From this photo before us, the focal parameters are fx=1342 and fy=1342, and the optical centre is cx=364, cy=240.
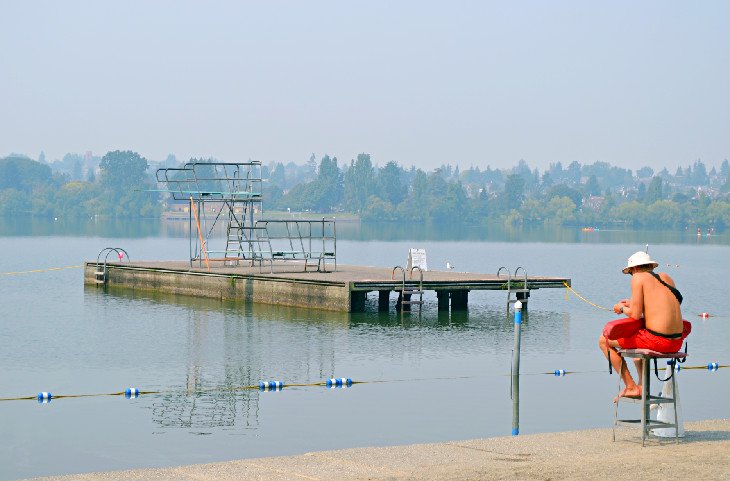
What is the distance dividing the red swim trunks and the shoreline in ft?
3.80

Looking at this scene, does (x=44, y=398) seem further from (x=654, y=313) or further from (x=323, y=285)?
(x=323, y=285)

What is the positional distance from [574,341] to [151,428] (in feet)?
62.6

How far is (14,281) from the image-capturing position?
6806 cm

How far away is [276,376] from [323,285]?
1400 cm

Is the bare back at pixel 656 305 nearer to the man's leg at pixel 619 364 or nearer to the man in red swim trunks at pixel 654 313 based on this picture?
the man in red swim trunks at pixel 654 313

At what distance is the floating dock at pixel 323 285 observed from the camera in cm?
4294

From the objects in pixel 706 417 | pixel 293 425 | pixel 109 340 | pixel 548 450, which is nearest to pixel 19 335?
pixel 109 340

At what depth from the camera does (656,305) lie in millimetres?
16734

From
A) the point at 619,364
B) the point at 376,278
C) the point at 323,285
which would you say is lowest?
the point at 323,285

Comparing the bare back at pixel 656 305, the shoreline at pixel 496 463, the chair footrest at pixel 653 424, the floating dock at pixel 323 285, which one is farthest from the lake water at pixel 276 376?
the bare back at pixel 656 305

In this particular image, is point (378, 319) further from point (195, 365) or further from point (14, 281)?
point (14, 281)

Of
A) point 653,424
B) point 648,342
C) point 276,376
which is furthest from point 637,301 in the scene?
point 276,376

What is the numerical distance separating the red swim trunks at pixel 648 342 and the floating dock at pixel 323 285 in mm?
25271

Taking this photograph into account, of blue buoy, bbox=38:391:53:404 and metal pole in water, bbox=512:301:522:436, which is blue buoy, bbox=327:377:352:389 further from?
blue buoy, bbox=38:391:53:404
